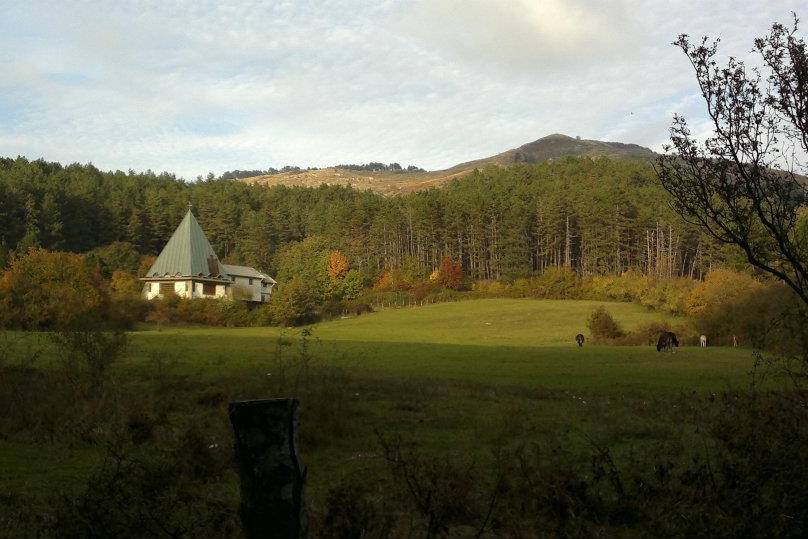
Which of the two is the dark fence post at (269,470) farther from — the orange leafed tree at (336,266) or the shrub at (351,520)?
the orange leafed tree at (336,266)

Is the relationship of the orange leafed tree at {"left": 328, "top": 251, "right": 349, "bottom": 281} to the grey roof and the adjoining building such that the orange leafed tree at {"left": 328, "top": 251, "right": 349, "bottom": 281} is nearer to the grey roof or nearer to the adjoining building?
the adjoining building

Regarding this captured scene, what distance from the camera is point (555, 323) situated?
74.1 m

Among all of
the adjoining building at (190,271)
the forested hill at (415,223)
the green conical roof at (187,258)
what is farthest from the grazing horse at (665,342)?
the green conical roof at (187,258)

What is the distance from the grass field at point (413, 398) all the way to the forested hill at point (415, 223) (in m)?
60.2

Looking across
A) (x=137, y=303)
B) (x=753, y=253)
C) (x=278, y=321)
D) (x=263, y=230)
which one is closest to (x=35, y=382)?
(x=753, y=253)

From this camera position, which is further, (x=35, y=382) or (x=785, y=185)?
(x=35, y=382)

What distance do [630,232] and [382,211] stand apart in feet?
147

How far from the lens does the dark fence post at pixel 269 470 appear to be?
4262 millimetres

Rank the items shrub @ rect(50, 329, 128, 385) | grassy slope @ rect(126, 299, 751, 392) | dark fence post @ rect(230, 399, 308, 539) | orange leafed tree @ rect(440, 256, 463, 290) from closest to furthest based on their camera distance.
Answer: dark fence post @ rect(230, 399, 308, 539)
shrub @ rect(50, 329, 128, 385)
grassy slope @ rect(126, 299, 751, 392)
orange leafed tree @ rect(440, 256, 463, 290)

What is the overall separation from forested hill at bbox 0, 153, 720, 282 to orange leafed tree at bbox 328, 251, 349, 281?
4.00 metres

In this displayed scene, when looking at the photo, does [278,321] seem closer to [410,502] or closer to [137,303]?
[137,303]

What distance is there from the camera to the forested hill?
105m

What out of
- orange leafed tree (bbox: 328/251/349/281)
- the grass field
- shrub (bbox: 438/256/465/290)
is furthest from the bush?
orange leafed tree (bbox: 328/251/349/281)

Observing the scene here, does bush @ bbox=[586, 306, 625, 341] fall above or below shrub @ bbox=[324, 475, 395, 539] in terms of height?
below
